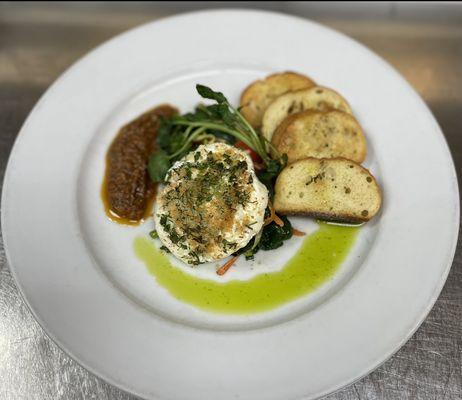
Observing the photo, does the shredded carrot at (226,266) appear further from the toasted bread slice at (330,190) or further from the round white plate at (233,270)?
the toasted bread slice at (330,190)

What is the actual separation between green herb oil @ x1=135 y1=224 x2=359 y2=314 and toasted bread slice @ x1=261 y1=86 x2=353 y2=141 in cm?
92

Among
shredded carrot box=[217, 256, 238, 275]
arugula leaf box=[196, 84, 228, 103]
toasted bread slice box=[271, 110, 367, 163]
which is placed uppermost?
arugula leaf box=[196, 84, 228, 103]

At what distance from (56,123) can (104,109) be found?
396 millimetres

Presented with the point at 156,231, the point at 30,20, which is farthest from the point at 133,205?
the point at 30,20

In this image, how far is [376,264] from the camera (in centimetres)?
313

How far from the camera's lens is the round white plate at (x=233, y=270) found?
9.16 ft

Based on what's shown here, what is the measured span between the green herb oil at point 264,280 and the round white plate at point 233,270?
2.6 inches

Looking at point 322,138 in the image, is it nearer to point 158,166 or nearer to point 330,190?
point 330,190

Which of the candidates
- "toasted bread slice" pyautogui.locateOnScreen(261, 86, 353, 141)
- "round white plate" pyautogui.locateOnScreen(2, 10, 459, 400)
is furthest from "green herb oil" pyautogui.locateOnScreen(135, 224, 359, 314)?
"toasted bread slice" pyautogui.locateOnScreen(261, 86, 353, 141)

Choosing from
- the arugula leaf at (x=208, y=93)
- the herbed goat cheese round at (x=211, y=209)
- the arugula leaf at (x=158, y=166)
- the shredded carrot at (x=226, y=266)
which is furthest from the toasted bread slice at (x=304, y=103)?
the shredded carrot at (x=226, y=266)

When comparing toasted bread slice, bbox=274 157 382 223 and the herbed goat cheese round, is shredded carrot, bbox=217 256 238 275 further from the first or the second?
toasted bread slice, bbox=274 157 382 223

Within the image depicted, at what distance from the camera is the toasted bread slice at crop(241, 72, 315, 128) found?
389 cm

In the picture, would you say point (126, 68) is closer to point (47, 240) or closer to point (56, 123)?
point (56, 123)

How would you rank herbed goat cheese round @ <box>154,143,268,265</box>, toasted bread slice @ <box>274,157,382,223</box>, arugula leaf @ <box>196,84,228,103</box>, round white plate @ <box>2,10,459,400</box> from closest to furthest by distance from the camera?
1. round white plate @ <box>2,10,459,400</box>
2. herbed goat cheese round @ <box>154,143,268,265</box>
3. toasted bread slice @ <box>274,157,382,223</box>
4. arugula leaf @ <box>196,84,228,103</box>
